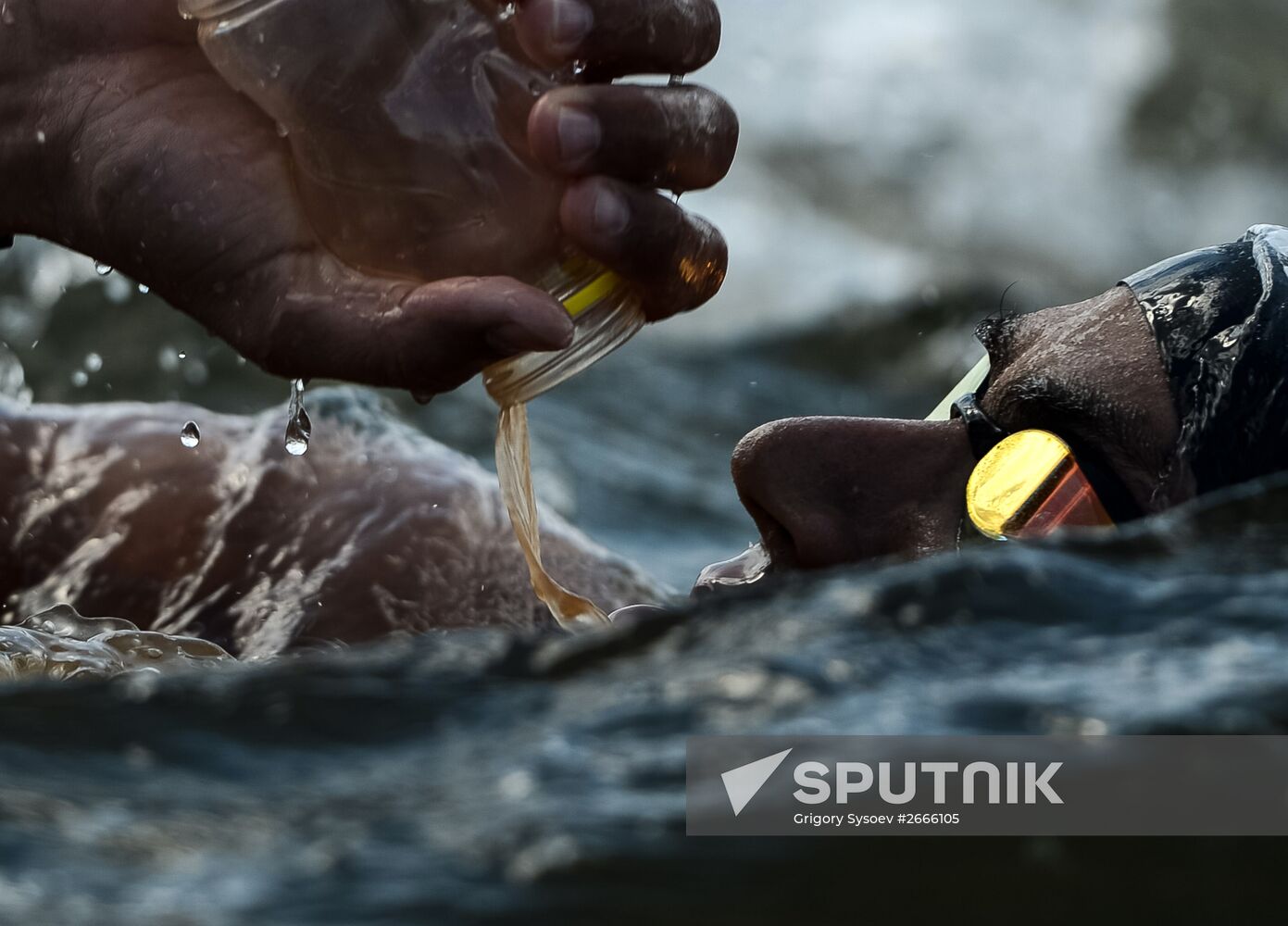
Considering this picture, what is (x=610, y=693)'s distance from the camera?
6.68 feet

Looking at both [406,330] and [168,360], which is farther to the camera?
[168,360]

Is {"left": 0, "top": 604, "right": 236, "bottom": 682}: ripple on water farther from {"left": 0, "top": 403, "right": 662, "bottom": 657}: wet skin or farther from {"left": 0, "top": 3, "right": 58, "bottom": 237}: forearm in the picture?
{"left": 0, "top": 3, "right": 58, "bottom": 237}: forearm

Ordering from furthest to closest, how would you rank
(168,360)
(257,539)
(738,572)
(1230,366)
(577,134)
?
(168,360)
(257,539)
(738,572)
(1230,366)
(577,134)

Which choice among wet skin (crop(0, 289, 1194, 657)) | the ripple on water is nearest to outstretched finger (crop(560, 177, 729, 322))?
wet skin (crop(0, 289, 1194, 657))

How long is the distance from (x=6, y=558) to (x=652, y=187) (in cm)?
235

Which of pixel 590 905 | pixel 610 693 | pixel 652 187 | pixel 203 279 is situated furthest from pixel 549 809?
pixel 203 279

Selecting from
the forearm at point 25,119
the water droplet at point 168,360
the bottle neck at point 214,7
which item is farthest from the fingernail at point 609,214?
the water droplet at point 168,360

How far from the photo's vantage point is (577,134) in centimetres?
204

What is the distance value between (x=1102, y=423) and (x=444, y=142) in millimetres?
1232

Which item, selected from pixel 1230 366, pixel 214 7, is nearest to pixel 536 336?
pixel 214 7

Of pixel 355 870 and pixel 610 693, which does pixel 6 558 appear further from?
pixel 355 870

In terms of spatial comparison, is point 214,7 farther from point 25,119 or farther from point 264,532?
point 264,532

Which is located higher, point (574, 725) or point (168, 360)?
point (168, 360)

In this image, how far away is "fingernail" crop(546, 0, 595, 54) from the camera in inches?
79.7
